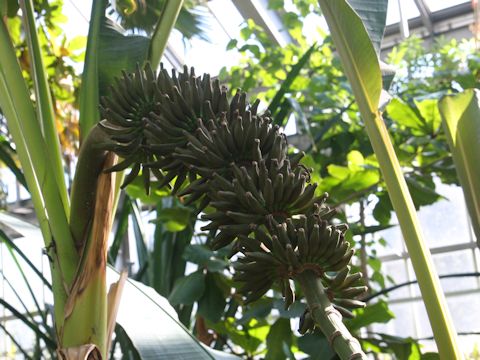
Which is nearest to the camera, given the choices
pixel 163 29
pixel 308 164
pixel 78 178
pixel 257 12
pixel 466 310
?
pixel 78 178

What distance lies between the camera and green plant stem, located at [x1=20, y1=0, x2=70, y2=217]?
0.65 m

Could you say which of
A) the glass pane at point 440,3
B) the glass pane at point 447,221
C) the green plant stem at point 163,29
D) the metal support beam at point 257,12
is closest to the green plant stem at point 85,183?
the green plant stem at point 163,29

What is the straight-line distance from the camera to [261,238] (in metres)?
0.32

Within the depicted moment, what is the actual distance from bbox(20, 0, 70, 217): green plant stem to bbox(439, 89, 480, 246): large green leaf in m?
0.36

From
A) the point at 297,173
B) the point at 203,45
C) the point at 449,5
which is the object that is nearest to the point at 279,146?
the point at 297,173

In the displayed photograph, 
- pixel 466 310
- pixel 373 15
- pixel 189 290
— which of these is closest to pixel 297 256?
pixel 373 15

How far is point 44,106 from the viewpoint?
697 millimetres

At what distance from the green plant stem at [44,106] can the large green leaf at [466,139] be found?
0.36 m

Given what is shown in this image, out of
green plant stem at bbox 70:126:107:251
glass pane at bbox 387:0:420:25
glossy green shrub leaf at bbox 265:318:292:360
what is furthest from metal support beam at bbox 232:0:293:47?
green plant stem at bbox 70:126:107:251

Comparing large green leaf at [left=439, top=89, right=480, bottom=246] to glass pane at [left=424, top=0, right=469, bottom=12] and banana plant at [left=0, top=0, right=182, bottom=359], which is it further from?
glass pane at [left=424, top=0, right=469, bottom=12]

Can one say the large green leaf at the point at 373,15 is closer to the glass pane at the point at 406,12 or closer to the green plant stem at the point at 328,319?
the green plant stem at the point at 328,319

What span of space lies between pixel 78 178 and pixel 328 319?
0.83 ft

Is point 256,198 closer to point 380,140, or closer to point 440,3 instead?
point 380,140

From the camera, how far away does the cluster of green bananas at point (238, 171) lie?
32cm
